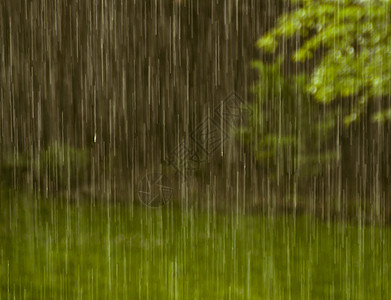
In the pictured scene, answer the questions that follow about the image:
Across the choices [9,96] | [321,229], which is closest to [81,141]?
[9,96]

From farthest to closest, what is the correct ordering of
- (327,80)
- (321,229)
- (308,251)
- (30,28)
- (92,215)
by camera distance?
(30,28), (92,215), (321,229), (308,251), (327,80)

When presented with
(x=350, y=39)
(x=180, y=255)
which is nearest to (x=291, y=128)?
(x=180, y=255)

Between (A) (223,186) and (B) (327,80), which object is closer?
(B) (327,80)

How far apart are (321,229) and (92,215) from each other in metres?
4.27

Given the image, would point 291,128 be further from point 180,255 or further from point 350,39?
point 350,39

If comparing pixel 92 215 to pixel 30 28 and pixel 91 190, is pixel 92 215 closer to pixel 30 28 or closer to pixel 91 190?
pixel 91 190

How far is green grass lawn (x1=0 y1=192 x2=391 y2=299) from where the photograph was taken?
5.24 meters

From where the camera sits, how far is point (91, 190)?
11.9 metres

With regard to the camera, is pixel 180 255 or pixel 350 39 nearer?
pixel 350 39

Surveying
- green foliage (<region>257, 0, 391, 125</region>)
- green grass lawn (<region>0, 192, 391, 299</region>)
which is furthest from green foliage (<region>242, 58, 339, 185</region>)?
green foliage (<region>257, 0, 391, 125</region>)

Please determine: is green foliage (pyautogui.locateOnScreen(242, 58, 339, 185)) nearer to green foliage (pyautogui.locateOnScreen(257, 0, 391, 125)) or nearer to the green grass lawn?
the green grass lawn

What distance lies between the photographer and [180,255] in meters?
7.12

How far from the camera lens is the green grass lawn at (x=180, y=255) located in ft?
17.2

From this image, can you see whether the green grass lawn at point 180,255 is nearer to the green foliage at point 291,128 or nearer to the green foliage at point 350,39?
the green foliage at point 291,128
